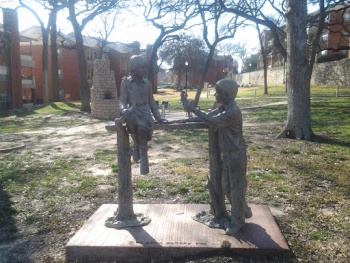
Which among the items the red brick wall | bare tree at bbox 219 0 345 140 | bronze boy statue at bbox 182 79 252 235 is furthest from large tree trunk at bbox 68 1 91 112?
bronze boy statue at bbox 182 79 252 235

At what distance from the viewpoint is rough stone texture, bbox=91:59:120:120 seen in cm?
2184

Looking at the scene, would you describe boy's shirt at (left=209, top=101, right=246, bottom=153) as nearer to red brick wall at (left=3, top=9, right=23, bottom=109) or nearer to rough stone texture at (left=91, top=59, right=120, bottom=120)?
rough stone texture at (left=91, top=59, right=120, bottom=120)

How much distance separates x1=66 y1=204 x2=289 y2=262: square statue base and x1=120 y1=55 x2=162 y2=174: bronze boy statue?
762 mm

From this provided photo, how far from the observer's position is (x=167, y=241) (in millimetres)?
4023

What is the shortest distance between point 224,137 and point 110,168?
4.90 meters

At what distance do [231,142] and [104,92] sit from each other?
18.9m

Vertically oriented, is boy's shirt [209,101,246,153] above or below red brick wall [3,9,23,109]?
below

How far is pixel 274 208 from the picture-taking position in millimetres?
5598

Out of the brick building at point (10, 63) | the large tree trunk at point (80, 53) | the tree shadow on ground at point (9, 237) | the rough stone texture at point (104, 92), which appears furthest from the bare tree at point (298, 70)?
the brick building at point (10, 63)

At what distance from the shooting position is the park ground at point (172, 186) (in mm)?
4480

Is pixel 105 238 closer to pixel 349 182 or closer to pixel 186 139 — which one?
pixel 349 182

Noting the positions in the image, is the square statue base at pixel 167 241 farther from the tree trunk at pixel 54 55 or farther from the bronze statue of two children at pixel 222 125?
the tree trunk at pixel 54 55

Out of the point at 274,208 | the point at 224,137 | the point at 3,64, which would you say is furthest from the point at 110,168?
the point at 3,64

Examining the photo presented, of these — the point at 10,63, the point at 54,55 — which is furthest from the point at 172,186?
the point at 10,63
